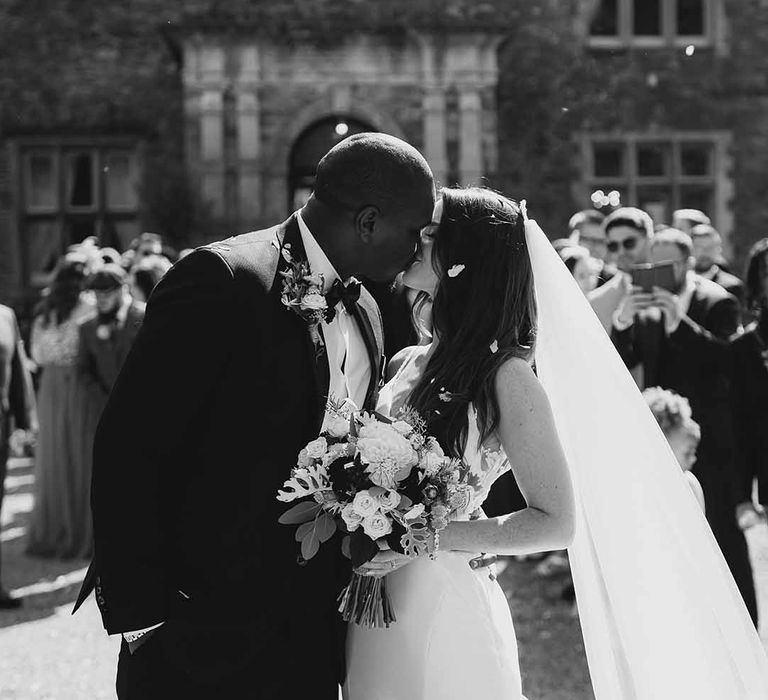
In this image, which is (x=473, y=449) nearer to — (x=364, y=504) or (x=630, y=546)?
→ (x=364, y=504)

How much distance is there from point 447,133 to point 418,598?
1251 centimetres

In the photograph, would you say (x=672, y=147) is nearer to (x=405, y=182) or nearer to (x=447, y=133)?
(x=447, y=133)

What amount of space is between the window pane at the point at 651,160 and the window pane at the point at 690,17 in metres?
1.70

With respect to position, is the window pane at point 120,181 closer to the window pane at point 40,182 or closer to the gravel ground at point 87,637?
the window pane at point 40,182

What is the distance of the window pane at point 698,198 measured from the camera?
54.0 ft

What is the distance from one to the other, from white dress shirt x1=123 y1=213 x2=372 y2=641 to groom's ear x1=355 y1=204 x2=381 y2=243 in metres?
0.13

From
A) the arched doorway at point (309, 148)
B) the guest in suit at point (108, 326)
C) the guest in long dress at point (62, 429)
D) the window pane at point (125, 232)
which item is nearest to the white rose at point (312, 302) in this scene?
the guest in suit at point (108, 326)

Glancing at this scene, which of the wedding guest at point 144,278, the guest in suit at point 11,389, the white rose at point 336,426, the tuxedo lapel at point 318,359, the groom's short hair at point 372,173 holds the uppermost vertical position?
the groom's short hair at point 372,173

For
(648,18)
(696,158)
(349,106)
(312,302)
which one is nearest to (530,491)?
(312,302)

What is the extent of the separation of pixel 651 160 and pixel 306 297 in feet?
48.8

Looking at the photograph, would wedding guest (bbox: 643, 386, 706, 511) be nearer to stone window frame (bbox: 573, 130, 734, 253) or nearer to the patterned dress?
the patterned dress

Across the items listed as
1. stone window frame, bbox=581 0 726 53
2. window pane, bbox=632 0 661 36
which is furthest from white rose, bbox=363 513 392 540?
window pane, bbox=632 0 661 36

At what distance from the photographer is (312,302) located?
2.51 meters

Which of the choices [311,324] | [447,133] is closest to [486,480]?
[311,324]
